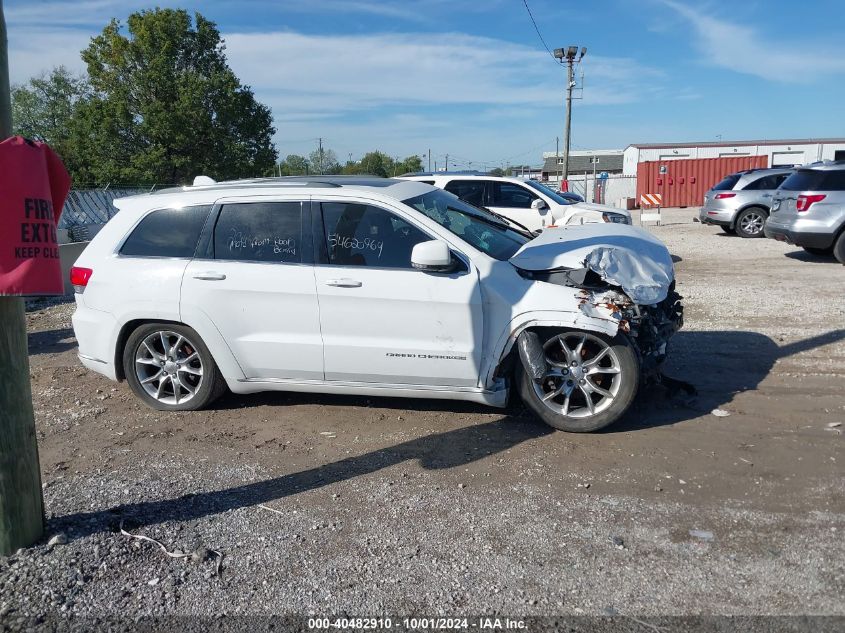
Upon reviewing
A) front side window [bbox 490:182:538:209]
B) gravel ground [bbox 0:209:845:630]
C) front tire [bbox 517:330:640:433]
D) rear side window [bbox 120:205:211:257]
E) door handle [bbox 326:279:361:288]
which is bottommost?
gravel ground [bbox 0:209:845:630]

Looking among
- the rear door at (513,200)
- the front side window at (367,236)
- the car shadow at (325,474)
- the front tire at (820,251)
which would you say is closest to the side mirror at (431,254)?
the front side window at (367,236)

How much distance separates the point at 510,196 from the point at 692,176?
84.3 feet

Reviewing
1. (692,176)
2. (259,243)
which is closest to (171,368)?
(259,243)

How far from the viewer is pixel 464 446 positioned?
471 cm

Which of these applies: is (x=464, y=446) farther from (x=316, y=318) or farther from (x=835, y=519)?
(x=835, y=519)

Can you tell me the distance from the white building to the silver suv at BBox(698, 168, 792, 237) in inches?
1211

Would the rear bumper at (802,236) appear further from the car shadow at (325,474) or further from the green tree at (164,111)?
the green tree at (164,111)

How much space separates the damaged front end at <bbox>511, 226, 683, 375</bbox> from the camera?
4.70 m

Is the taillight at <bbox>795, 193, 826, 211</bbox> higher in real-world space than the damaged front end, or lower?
higher

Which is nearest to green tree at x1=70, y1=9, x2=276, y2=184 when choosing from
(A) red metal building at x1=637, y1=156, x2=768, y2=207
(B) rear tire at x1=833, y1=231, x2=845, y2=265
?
(A) red metal building at x1=637, y1=156, x2=768, y2=207

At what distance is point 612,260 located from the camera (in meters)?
4.86

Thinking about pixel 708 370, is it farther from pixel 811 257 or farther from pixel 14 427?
pixel 811 257

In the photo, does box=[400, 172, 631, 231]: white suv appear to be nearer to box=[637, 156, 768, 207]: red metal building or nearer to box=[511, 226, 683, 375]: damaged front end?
box=[511, 226, 683, 375]: damaged front end

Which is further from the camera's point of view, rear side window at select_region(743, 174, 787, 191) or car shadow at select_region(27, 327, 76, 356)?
rear side window at select_region(743, 174, 787, 191)
